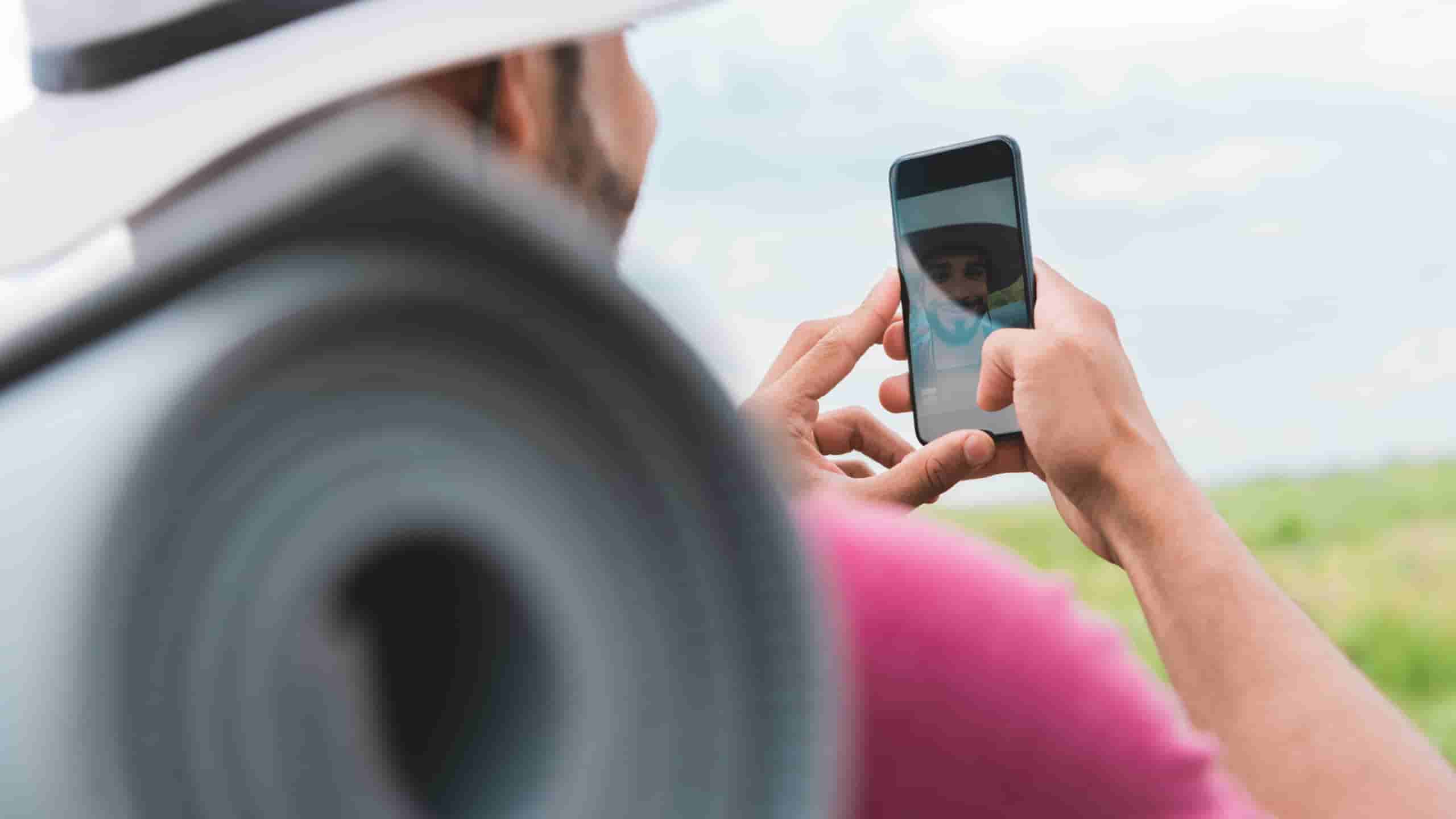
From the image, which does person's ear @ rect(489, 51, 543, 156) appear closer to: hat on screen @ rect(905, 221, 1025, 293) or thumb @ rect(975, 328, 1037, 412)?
thumb @ rect(975, 328, 1037, 412)

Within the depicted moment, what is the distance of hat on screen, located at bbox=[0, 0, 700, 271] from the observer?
1.35ft

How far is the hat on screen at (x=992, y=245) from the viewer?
146cm

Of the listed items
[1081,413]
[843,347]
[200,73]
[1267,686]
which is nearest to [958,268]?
[843,347]

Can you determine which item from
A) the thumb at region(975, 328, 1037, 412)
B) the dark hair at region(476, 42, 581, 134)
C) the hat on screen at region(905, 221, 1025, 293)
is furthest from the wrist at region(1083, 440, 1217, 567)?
the dark hair at region(476, 42, 581, 134)

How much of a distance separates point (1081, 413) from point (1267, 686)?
35 centimetres

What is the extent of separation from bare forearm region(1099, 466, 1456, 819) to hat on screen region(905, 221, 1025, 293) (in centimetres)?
37

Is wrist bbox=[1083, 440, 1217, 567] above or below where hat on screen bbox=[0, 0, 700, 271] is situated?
below

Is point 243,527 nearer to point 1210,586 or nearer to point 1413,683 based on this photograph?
point 1210,586

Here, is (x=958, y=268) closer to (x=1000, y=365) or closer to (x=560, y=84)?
(x=1000, y=365)

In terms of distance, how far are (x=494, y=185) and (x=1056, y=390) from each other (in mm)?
1067

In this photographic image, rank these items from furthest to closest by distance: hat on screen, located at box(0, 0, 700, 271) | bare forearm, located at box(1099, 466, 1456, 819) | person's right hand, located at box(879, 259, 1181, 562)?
1. person's right hand, located at box(879, 259, 1181, 562)
2. bare forearm, located at box(1099, 466, 1456, 819)
3. hat on screen, located at box(0, 0, 700, 271)

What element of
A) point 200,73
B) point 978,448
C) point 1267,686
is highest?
point 200,73

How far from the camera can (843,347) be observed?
1.50 m

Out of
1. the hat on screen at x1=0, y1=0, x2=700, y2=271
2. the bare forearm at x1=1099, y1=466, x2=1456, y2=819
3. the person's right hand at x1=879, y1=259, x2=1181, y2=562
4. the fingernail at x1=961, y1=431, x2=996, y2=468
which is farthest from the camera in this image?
the fingernail at x1=961, y1=431, x2=996, y2=468
